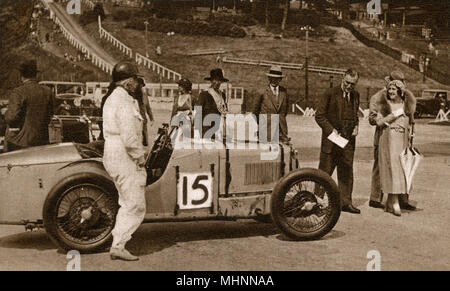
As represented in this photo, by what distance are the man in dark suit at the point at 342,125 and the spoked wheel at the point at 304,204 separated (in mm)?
1537

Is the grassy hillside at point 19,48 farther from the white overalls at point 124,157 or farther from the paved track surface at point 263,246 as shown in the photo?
the white overalls at point 124,157

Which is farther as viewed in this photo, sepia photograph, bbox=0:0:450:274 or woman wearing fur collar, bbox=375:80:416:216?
woman wearing fur collar, bbox=375:80:416:216

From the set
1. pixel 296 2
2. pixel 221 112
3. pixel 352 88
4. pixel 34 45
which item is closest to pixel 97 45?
pixel 34 45

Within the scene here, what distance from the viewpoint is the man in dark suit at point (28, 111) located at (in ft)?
19.7

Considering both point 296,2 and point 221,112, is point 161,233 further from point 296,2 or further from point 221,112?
point 296,2

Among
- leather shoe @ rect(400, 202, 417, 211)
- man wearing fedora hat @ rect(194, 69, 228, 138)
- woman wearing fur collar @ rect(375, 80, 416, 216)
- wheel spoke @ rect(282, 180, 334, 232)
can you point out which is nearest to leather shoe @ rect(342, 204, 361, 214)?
woman wearing fur collar @ rect(375, 80, 416, 216)

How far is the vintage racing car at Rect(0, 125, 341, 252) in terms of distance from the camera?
5004 mm

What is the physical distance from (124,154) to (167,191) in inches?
29.2

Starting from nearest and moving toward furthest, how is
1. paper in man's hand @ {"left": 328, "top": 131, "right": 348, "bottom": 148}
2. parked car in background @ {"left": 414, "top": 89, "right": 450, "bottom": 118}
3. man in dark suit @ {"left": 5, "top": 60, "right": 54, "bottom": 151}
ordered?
man in dark suit @ {"left": 5, "top": 60, "right": 54, "bottom": 151} < paper in man's hand @ {"left": 328, "top": 131, "right": 348, "bottom": 148} < parked car in background @ {"left": 414, "top": 89, "right": 450, "bottom": 118}

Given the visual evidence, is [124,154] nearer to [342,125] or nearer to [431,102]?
[342,125]

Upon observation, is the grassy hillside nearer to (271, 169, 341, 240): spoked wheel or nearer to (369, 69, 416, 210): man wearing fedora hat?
(271, 169, 341, 240): spoked wheel

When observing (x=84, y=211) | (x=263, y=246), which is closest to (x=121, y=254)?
(x=84, y=211)

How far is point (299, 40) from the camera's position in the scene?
17.8 meters

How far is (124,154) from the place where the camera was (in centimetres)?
475
